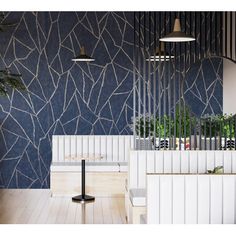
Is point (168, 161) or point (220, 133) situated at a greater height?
point (220, 133)

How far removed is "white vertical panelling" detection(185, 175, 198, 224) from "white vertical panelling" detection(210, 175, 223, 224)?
0.12m

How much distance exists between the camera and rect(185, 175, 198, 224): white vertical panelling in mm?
3885

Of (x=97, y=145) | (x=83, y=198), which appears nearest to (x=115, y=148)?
(x=97, y=145)

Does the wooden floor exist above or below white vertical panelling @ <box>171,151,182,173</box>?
below

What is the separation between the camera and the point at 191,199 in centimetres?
395

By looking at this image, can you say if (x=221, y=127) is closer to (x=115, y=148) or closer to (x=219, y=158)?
(x=219, y=158)

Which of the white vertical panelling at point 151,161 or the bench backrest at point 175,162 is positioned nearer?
the bench backrest at point 175,162

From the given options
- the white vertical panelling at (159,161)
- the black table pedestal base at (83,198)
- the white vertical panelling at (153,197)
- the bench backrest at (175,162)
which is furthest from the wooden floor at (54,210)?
the white vertical panelling at (153,197)

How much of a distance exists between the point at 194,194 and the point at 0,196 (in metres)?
4.81

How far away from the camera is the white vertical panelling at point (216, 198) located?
3.90m

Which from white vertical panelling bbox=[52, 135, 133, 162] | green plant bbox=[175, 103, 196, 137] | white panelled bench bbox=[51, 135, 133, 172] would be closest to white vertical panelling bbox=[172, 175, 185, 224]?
green plant bbox=[175, 103, 196, 137]

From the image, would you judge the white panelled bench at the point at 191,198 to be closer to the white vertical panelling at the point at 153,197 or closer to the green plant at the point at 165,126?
the white vertical panelling at the point at 153,197

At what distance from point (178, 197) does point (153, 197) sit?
0.19 metres

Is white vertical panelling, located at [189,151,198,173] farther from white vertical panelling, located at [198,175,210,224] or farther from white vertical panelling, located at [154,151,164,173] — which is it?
white vertical panelling, located at [198,175,210,224]
